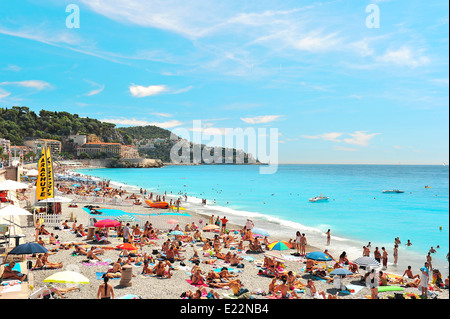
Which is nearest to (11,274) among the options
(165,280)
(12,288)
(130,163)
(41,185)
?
(12,288)

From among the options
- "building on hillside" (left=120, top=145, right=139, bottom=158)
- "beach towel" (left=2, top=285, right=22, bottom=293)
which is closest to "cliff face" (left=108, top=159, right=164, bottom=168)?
"building on hillside" (left=120, top=145, right=139, bottom=158)

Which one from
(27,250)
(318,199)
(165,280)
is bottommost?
(318,199)

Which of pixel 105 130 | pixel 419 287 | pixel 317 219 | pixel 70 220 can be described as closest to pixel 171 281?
pixel 419 287

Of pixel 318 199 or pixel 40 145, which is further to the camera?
pixel 40 145

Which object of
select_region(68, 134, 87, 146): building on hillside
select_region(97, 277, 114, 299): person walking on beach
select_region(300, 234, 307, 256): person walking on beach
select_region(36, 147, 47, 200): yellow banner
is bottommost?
select_region(300, 234, 307, 256): person walking on beach

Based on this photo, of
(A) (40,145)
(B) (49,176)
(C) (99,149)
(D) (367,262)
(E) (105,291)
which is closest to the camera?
(E) (105,291)

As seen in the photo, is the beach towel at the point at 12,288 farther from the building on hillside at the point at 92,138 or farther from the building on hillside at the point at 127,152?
the building on hillside at the point at 92,138

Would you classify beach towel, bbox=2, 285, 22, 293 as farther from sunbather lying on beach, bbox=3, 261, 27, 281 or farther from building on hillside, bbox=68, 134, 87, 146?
building on hillside, bbox=68, 134, 87, 146

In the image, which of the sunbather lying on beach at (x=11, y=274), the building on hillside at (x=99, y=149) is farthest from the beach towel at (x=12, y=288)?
the building on hillside at (x=99, y=149)

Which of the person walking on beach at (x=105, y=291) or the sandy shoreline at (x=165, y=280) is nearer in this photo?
the person walking on beach at (x=105, y=291)

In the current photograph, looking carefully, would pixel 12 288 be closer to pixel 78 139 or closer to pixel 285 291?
pixel 285 291
